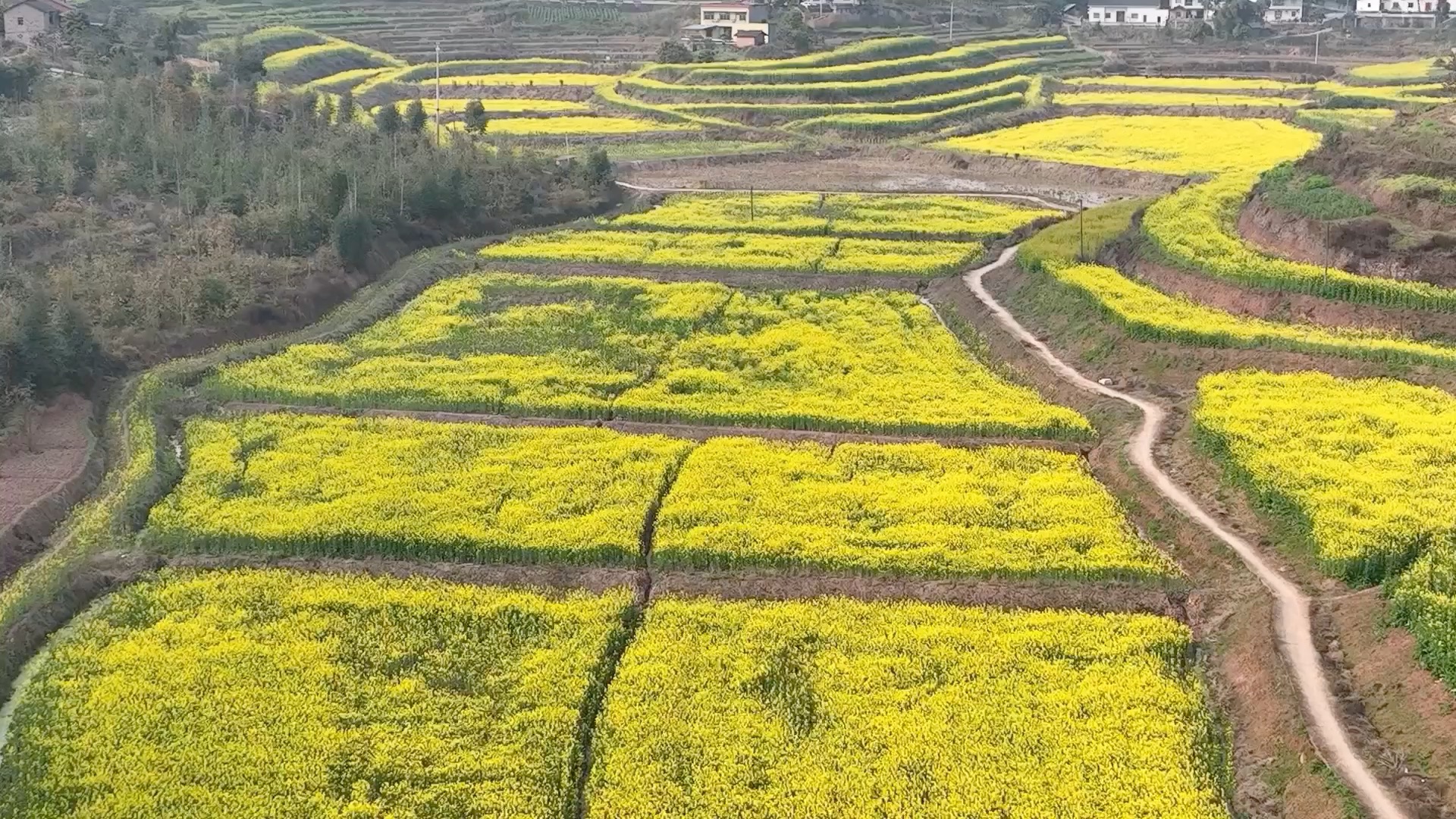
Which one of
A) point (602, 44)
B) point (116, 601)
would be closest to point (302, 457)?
point (116, 601)

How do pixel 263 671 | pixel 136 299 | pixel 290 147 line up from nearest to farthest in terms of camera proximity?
1. pixel 263 671
2. pixel 136 299
3. pixel 290 147

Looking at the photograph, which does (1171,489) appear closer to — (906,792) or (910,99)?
(906,792)

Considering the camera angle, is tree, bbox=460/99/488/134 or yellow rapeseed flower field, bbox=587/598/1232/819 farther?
tree, bbox=460/99/488/134

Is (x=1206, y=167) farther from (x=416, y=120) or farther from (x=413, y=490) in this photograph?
(x=413, y=490)

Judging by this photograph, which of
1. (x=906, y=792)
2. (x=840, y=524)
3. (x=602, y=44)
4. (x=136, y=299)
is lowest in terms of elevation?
(x=906, y=792)

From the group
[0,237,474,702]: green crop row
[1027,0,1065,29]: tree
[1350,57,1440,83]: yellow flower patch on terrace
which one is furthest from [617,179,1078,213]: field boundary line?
[1027,0,1065,29]: tree

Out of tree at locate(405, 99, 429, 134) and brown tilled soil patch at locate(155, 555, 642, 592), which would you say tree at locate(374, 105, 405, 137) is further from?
brown tilled soil patch at locate(155, 555, 642, 592)
